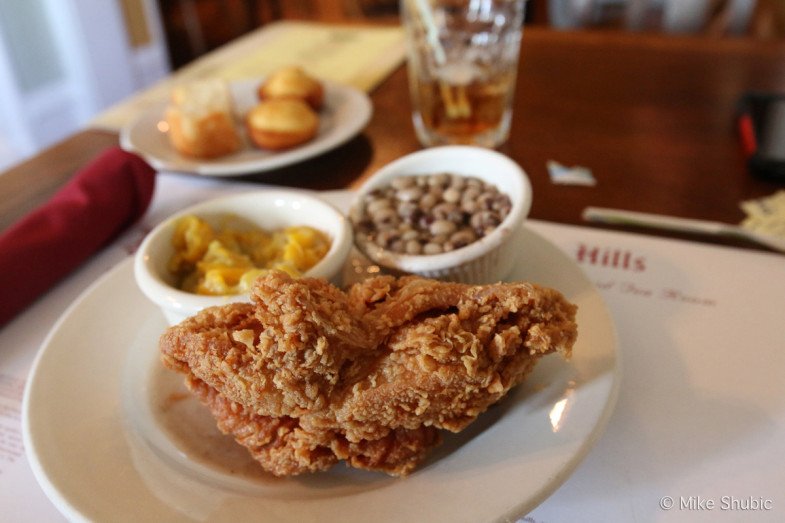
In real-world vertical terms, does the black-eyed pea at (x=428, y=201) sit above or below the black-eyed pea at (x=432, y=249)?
above

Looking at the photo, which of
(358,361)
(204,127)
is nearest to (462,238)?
(358,361)

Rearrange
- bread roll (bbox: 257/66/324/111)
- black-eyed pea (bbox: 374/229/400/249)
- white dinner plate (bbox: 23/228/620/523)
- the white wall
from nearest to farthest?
white dinner plate (bbox: 23/228/620/523), black-eyed pea (bbox: 374/229/400/249), bread roll (bbox: 257/66/324/111), the white wall

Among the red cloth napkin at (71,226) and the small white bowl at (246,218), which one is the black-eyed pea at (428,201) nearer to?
the small white bowl at (246,218)

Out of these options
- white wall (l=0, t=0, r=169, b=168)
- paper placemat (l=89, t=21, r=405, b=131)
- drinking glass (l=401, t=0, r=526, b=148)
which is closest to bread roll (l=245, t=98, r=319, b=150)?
drinking glass (l=401, t=0, r=526, b=148)

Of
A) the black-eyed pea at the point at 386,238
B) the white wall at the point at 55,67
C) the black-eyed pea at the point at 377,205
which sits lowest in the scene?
the white wall at the point at 55,67

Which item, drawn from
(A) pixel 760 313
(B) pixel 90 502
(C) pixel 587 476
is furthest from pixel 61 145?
(A) pixel 760 313

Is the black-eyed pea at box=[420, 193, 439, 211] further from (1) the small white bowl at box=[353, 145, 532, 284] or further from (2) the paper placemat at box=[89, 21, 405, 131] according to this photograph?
(2) the paper placemat at box=[89, 21, 405, 131]

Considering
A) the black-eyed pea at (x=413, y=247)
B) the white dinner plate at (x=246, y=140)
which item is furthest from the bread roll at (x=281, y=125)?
the black-eyed pea at (x=413, y=247)
